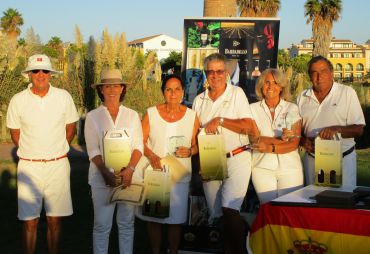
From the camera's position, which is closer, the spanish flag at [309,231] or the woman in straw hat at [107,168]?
the spanish flag at [309,231]

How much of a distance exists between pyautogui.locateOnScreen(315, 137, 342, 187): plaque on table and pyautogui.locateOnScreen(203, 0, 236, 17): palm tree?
14.8ft

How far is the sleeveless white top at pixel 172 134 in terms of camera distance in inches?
212

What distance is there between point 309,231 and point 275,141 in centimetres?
156

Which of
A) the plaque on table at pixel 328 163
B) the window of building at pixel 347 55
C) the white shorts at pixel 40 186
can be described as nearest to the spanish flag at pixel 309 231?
the plaque on table at pixel 328 163

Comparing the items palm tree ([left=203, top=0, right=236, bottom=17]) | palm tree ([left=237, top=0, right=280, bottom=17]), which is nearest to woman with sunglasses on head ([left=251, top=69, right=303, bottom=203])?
palm tree ([left=203, top=0, right=236, bottom=17])

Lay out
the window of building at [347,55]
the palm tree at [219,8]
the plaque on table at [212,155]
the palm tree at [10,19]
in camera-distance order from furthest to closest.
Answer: the window of building at [347,55]
the palm tree at [10,19]
the palm tree at [219,8]
the plaque on table at [212,155]

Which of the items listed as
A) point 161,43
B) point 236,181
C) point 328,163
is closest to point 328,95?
point 328,163

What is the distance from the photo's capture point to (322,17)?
42.3 metres

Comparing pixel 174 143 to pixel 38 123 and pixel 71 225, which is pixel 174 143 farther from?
pixel 71 225

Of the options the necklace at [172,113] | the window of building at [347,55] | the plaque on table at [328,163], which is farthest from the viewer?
the window of building at [347,55]

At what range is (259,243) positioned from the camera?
13.0 ft

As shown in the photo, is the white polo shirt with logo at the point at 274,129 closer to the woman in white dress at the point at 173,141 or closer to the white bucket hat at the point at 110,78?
the woman in white dress at the point at 173,141

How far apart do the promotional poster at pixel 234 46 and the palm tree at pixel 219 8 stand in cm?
191

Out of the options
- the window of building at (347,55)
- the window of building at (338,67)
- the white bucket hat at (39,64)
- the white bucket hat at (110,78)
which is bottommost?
the white bucket hat at (110,78)
